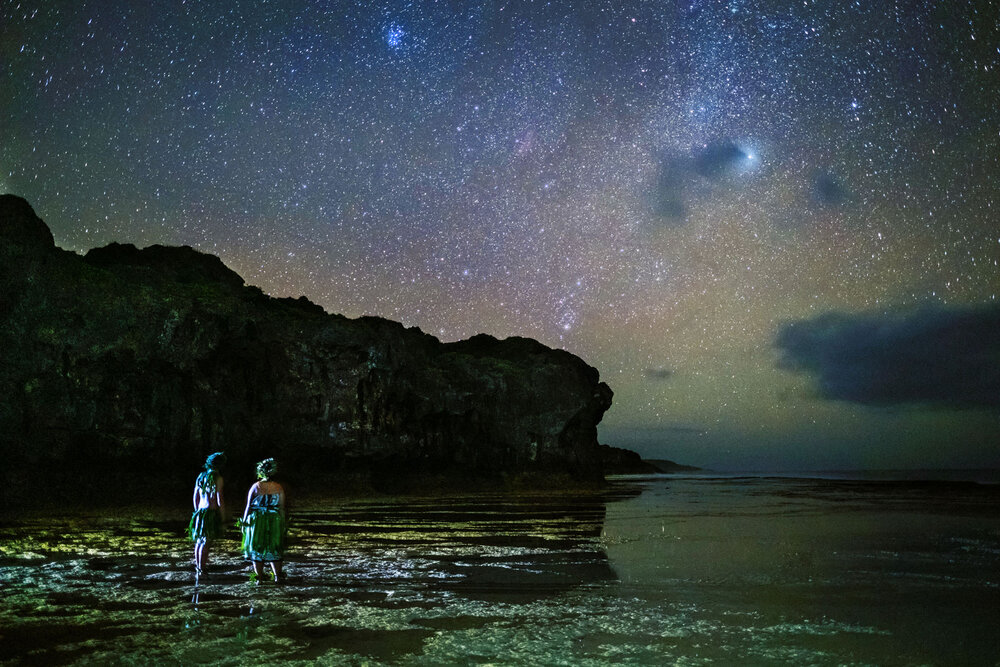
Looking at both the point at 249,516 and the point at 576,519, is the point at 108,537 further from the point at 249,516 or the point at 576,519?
the point at 576,519

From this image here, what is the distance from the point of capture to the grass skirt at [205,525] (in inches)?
501

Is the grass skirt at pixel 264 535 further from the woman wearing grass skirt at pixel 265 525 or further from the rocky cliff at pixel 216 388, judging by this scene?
the rocky cliff at pixel 216 388

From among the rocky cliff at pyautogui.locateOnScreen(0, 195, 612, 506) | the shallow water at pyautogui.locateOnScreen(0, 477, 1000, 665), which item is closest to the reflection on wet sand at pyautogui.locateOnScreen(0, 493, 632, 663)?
the shallow water at pyautogui.locateOnScreen(0, 477, 1000, 665)

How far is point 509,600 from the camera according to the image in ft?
34.7

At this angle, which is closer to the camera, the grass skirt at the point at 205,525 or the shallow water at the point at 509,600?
the shallow water at the point at 509,600

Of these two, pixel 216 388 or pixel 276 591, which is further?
pixel 216 388

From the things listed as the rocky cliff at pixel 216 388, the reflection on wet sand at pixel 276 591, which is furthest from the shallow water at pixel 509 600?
the rocky cliff at pixel 216 388

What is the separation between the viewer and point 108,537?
19266 millimetres

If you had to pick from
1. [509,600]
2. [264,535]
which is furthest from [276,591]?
[509,600]

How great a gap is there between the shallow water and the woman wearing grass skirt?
0.51 m

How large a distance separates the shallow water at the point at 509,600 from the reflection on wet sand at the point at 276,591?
0.05m

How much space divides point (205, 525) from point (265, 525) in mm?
1689

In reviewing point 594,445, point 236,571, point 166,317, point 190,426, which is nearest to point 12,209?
point 166,317

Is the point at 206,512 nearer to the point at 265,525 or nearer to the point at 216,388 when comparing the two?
the point at 265,525
